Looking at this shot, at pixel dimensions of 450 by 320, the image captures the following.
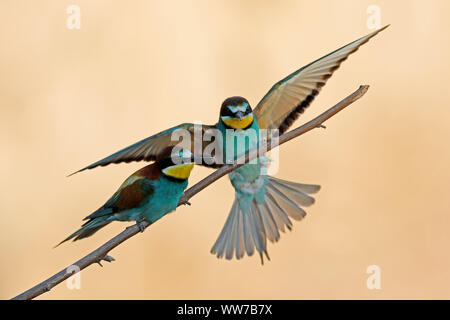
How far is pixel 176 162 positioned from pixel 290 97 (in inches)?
17.3

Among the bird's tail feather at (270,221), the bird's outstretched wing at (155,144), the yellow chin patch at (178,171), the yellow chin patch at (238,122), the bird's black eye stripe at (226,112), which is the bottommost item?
the bird's tail feather at (270,221)

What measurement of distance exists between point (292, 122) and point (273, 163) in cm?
27

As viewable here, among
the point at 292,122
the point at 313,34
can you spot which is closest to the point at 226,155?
the point at 292,122

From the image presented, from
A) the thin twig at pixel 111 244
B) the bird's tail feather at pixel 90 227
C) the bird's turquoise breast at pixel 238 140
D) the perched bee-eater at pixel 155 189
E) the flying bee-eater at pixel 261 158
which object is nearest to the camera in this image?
the thin twig at pixel 111 244

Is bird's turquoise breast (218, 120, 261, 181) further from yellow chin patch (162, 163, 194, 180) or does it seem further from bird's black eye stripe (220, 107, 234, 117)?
yellow chin patch (162, 163, 194, 180)

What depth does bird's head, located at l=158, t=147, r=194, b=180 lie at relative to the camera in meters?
1.44

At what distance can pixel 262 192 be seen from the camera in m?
1.95

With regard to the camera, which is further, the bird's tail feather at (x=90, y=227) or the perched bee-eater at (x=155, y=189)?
the perched bee-eater at (x=155, y=189)

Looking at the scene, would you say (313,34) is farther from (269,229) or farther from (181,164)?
(181,164)

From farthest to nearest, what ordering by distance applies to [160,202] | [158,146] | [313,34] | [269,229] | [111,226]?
1. [313,34]
2. [111,226]
3. [269,229]
4. [158,146]
5. [160,202]

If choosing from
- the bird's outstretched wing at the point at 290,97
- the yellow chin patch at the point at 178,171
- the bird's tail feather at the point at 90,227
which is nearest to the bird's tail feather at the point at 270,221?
the bird's outstretched wing at the point at 290,97

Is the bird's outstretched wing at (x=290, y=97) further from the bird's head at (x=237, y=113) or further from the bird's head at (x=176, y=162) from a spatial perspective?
the bird's head at (x=176, y=162)

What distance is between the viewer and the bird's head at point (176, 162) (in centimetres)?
144

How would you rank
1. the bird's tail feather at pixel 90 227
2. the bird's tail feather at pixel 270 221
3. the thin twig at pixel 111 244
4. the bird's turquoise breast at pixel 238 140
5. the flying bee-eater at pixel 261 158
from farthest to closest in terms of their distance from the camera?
the bird's tail feather at pixel 270 221 < the bird's turquoise breast at pixel 238 140 < the flying bee-eater at pixel 261 158 < the bird's tail feather at pixel 90 227 < the thin twig at pixel 111 244
